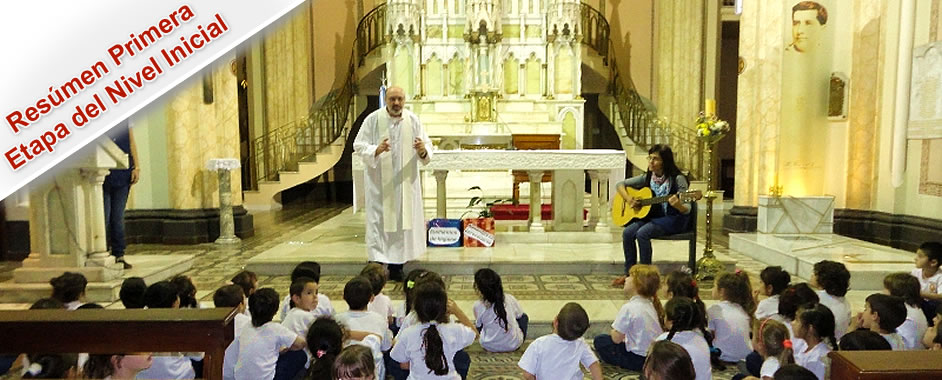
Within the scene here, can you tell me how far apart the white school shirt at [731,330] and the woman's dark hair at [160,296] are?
273 centimetres

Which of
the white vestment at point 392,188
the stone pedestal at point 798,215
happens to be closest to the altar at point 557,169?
the white vestment at point 392,188

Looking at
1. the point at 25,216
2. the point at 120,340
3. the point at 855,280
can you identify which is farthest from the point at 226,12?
the point at 25,216

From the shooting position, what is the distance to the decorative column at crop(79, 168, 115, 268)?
477 centimetres

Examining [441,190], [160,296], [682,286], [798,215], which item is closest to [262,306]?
A: [160,296]

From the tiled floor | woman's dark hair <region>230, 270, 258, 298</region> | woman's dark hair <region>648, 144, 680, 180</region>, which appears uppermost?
woman's dark hair <region>648, 144, 680, 180</region>

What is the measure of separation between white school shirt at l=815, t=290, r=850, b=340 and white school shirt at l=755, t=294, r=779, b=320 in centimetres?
22

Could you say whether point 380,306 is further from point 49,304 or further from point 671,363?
point 671,363

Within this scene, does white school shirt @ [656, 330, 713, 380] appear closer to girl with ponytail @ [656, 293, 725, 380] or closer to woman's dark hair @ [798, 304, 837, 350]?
girl with ponytail @ [656, 293, 725, 380]

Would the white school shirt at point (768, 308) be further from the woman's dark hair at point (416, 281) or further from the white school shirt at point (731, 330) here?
the woman's dark hair at point (416, 281)

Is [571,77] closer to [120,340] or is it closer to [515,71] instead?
[515,71]

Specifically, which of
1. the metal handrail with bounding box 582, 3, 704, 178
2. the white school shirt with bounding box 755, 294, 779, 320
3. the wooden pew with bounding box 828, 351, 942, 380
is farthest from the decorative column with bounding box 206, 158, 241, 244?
the metal handrail with bounding box 582, 3, 704, 178

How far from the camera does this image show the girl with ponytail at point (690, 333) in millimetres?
2609

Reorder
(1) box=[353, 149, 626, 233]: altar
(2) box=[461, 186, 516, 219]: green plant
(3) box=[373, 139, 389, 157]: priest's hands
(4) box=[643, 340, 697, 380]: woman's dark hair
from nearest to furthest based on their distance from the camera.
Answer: (4) box=[643, 340, 697, 380]: woman's dark hair, (3) box=[373, 139, 389, 157]: priest's hands, (1) box=[353, 149, 626, 233]: altar, (2) box=[461, 186, 516, 219]: green plant

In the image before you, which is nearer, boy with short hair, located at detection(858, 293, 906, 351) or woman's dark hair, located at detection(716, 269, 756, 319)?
boy with short hair, located at detection(858, 293, 906, 351)
